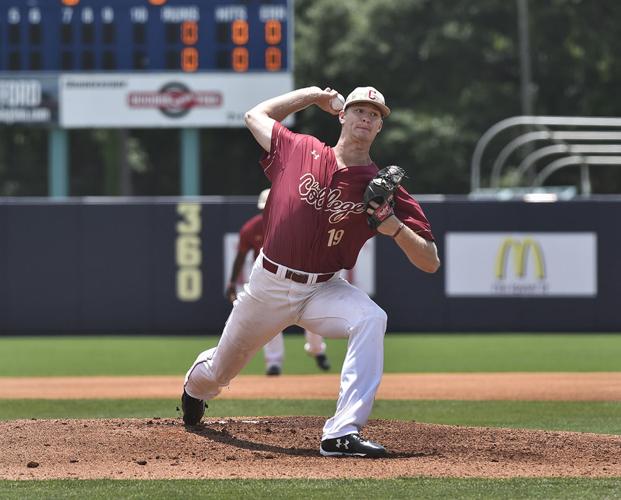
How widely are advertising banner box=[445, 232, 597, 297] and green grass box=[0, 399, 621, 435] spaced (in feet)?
27.8

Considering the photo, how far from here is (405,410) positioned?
32.1 feet

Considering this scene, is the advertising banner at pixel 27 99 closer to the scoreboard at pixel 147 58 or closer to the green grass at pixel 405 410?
the scoreboard at pixel 147 58

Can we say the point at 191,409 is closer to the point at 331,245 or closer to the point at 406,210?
the point at 331,245

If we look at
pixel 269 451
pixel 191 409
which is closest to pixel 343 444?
pixel 269 451

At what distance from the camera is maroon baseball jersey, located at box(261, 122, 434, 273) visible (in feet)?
21.3

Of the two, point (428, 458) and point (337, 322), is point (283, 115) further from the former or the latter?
Answer: point (428, 458)

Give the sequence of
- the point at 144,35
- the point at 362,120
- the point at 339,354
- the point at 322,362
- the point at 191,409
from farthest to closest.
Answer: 1. the point at 144,35
2. the point at 339,354
3. the point at 322,362
4. the point at 191,409
5. the point at 362,120

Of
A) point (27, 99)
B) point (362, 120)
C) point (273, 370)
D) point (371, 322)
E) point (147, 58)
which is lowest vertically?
point (273, 370)

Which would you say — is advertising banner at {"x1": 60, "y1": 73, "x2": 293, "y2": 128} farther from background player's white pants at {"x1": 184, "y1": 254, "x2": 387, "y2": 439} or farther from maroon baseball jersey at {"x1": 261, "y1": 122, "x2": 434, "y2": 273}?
maroon baseball jersey at {"x1": 261, "y1": 122, "x2": 434, "y2": 273}

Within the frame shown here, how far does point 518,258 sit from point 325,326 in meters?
12.5

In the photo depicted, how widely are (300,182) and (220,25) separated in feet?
47.3

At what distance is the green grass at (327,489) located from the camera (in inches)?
215

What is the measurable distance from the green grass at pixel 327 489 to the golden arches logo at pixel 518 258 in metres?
13.0

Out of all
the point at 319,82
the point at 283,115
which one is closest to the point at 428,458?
the point at 283,115
